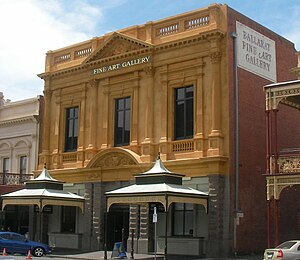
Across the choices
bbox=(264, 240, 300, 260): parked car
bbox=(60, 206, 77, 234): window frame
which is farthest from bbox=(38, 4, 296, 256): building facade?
bbox=(264, 240, 300, 260): parked car

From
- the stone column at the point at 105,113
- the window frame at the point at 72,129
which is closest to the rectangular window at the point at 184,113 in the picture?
the stone column at the point at 105,113

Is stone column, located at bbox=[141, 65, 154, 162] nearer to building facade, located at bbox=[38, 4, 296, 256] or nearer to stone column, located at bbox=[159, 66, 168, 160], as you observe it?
building facade, located at bbox=[38, 4, 296, 256]

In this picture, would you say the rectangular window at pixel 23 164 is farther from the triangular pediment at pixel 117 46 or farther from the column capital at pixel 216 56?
the column capital at pixel 216 56

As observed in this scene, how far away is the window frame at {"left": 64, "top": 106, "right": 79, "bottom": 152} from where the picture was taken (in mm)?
37688

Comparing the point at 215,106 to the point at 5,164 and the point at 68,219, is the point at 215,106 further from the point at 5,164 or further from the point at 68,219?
the point at 5,164

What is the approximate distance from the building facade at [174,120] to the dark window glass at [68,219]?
38 cm

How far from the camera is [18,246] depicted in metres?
31.7

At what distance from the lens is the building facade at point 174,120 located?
30.0m

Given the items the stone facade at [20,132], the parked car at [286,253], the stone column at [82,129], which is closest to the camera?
the parked car at [286,253]

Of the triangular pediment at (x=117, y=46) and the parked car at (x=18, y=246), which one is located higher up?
the triangular pediment at (x=117, y=46)

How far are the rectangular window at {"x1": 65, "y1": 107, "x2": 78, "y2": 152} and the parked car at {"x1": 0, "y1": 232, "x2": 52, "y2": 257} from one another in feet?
24.9

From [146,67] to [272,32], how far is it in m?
7.92

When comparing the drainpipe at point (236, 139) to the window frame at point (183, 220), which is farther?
the window frame at point (183, 220)

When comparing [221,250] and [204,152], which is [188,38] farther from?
[221,250]
